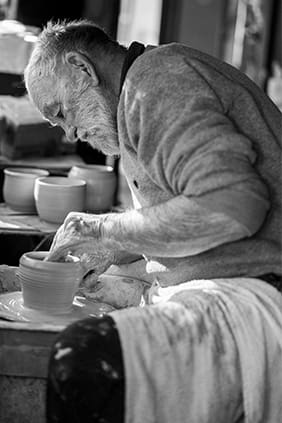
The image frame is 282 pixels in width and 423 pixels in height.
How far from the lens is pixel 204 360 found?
2.02m

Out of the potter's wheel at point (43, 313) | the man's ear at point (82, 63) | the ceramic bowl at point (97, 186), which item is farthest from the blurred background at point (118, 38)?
the man's ear at point (82, 63)

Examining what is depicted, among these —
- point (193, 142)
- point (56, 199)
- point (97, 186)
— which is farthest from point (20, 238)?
point (193, 142)

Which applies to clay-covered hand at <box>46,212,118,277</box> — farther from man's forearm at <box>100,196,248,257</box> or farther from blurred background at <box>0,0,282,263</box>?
blurred background at <box>0,0,282,263</box>

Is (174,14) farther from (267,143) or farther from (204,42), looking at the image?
(267,143)

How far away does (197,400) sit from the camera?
2006 millimetres

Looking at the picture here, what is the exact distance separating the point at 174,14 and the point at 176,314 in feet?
19.7

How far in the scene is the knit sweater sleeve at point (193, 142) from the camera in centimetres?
204

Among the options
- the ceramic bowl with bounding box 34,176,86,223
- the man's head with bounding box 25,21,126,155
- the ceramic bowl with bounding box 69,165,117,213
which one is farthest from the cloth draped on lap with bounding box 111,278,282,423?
the ceramic bowl with bounding box 69,165,117,213

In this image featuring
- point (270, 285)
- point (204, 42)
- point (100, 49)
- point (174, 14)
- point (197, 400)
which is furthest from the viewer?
point (204, 42)

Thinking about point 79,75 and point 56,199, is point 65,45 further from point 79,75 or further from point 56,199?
point 56,199

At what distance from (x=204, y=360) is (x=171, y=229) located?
34cm

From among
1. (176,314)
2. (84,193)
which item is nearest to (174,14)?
(84,193)

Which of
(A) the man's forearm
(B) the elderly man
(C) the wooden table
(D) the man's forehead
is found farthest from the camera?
(C) the wooden table

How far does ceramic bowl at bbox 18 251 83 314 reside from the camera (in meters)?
2.38
